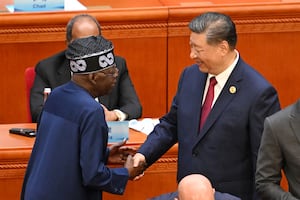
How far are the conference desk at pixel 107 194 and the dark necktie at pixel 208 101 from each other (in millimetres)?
594

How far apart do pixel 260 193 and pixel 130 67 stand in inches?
89.1

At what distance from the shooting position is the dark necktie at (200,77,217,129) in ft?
12.2

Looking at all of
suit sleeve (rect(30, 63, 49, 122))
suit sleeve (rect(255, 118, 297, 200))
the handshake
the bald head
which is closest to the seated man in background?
the bald head

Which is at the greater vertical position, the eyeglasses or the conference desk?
the eyeglasses

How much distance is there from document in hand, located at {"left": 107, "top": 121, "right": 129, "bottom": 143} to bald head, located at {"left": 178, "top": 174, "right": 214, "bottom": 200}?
91 centimetres

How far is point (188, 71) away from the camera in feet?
12.6

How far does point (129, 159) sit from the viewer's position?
3848mm

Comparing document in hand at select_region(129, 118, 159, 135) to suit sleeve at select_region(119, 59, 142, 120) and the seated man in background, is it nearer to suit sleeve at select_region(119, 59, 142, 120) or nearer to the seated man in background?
suit sleeve at select_region(119, 59, 142, 120)

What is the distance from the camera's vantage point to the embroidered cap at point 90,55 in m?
3.50

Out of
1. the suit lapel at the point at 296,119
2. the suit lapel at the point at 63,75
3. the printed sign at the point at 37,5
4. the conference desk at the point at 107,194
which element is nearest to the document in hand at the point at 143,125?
the conference desk at the point at 107,194

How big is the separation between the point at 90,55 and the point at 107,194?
105 centimetres

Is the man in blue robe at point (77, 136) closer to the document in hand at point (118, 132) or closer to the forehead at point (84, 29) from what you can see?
the document in hand at point (118, 132)

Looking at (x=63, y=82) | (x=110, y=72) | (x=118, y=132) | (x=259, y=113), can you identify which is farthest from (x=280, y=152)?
(x=63, y=82)

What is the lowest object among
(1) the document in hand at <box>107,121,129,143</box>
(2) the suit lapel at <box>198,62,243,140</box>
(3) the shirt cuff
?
(3) the shirt cuff
